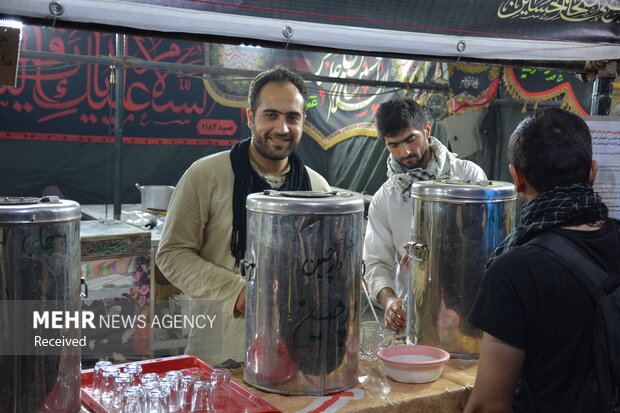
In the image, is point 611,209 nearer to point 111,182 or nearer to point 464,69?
point 464,69

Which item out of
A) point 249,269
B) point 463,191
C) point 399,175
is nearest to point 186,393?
point 249,269

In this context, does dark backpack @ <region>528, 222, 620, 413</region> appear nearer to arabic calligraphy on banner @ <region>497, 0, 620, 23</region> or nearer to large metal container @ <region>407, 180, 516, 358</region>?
large metal container @ <region>407, 180, 516, 358</region>

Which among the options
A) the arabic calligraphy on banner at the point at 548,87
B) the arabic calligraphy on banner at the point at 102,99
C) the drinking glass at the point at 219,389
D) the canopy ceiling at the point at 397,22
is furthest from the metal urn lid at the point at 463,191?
the arabic calligraphy on banner at the point at 102,99

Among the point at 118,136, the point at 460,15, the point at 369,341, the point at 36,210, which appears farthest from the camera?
the point at 118,136

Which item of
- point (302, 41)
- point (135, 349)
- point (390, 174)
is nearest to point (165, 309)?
point (135, 349)

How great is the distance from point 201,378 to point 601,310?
93 centimetres

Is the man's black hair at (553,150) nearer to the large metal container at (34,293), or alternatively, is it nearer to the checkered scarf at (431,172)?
the large metal container at (34,293)

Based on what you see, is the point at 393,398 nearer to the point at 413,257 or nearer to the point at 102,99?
the point at 413,257

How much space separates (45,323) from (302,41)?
1.10 m

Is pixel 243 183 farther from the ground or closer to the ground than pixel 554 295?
farther from the ground

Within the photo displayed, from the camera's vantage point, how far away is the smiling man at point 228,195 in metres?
2.18

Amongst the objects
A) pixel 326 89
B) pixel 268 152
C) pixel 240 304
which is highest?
pixel 326 89

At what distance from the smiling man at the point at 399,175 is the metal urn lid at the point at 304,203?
1280 millimetres

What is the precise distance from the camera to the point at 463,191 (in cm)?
183
